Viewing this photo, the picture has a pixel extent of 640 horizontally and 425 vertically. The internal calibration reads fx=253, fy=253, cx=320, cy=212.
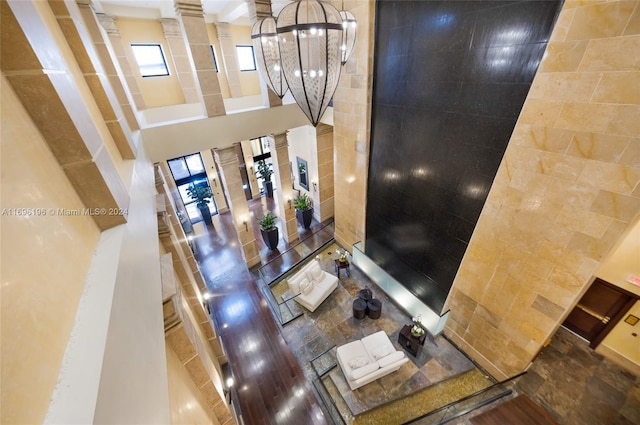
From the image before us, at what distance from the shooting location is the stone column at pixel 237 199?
18.9ft

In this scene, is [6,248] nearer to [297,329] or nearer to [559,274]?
[559,274]

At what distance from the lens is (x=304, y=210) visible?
8828 millimetres

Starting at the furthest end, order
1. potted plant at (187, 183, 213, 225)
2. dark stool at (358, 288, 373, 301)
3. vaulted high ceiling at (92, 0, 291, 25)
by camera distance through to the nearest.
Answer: potted plant at (187, 183, 213, 225) < dark stool at (358, 288, 373, 301) < vaulted high ceiling at (92, 0, 291, 25)

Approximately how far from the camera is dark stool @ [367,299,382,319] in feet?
18.7

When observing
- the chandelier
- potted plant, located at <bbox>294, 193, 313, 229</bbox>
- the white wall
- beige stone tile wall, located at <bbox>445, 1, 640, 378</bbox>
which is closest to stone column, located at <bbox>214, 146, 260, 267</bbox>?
potted plant, located at <bbox>294, 193, 313, 229</bbox>

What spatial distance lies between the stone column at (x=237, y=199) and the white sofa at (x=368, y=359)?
3778mm

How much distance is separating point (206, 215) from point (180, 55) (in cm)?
522

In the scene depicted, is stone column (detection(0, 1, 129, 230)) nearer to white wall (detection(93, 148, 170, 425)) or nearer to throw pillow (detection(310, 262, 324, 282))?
white wall (detection(93, 148, 170, 425))

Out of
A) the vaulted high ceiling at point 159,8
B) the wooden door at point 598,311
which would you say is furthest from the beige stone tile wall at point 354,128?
the wooden door at point 598,311

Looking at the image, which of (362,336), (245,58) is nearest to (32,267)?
(362,336)

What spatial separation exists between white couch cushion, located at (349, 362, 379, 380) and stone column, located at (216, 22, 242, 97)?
8795mm

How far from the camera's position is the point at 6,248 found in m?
0.62

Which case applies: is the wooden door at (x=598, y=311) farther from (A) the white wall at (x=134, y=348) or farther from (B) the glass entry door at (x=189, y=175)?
(B) the glass entry door at (x=189, y=175)

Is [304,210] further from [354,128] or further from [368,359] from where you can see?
[368,359]
